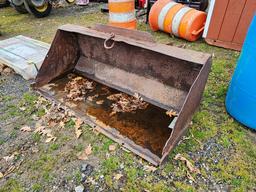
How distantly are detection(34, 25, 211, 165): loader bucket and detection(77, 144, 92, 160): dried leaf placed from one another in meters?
0.27

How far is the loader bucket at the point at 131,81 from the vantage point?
227 cm

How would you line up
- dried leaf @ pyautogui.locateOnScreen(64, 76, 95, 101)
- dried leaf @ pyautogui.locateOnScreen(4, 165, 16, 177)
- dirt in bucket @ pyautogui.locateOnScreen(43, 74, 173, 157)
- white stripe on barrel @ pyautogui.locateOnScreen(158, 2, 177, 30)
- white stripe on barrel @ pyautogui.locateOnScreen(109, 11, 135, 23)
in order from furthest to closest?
white stripe on barrel @ pyautogui.locateOnScreen(158, 2, 177, 30), white stripe on barrel @ pyautogui.locateOnScreen(109, 11, 135, 23), dried leaf @ pyautogui.locateOnScreen(64, 76, 95, 101), dirt in bucket @ pyautogui.locateOnScreen(43, 74, 173, 157), dried leaf @ pyautogui.locateOnScreen(4, 165, 16, 177)

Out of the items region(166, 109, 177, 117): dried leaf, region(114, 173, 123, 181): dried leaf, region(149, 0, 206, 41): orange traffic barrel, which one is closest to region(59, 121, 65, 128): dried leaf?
region(114, 173, 123, 181): dried leaf

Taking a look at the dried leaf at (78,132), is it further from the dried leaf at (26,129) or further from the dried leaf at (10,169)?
the dried leaf at (10,169)

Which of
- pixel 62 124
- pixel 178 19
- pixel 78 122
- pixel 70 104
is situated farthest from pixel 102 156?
pixel 178 19

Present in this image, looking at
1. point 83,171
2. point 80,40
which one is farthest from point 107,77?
point 83,171

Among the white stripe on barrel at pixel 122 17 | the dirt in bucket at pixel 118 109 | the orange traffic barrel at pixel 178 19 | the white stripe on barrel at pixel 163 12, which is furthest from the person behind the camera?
the white stripe on barrel at pixel 163 12

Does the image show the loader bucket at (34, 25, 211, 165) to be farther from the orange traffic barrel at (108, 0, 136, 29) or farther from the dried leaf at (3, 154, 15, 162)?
the orange traffic barrel at (108, 0, 136, 29)

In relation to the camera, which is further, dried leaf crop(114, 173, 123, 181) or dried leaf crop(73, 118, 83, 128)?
dried leaf crop(73, 118, 83, 128)

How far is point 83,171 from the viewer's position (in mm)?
2178

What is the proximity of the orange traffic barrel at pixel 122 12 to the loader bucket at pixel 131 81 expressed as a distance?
1228mm

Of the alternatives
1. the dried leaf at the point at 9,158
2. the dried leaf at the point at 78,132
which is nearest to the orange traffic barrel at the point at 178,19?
the dried leaf at the point at 78,132

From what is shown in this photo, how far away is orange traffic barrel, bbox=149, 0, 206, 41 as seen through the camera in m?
4.64

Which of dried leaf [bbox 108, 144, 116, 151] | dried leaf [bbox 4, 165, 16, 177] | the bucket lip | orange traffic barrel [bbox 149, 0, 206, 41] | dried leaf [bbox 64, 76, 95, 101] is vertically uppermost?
the bucket lip
